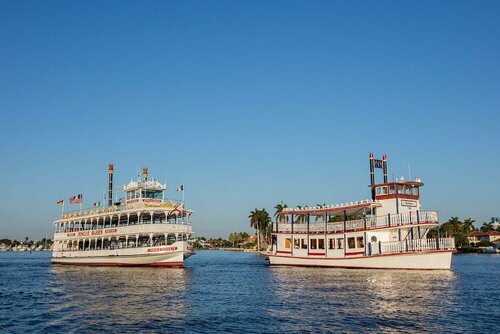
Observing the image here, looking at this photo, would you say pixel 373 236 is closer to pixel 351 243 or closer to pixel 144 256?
pixel 351 243

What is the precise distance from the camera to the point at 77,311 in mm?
23969

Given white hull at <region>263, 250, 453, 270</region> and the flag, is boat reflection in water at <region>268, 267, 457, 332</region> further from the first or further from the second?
the flag

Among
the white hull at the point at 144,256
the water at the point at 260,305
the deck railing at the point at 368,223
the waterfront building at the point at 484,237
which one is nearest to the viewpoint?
the water at the point at 260,305

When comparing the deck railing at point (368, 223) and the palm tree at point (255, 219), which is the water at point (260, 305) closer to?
the deck railing at point (368, 223)

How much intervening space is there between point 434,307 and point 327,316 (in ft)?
20.3

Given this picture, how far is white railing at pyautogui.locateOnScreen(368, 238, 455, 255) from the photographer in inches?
1652

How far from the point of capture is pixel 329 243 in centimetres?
5103

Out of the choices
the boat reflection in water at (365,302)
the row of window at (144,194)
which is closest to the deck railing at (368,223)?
the boat reflection in water at (365,302)

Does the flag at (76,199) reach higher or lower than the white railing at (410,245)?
higher

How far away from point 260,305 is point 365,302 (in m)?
5.77

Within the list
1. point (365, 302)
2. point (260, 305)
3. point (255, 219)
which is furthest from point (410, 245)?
point (255, 219)

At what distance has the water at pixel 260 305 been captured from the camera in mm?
19938

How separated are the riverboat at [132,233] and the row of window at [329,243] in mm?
12372

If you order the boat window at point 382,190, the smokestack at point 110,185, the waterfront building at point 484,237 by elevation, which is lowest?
the waterfront building at point 484,237
